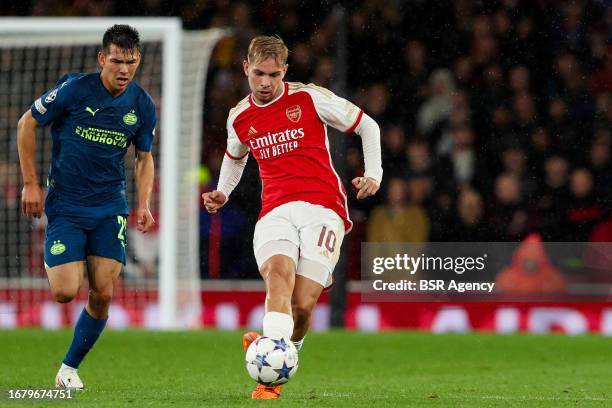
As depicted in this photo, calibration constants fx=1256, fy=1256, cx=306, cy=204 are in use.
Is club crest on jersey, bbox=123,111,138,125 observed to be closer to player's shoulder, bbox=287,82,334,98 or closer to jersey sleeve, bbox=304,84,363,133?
player's shoulder, bbox=287,82,334,98

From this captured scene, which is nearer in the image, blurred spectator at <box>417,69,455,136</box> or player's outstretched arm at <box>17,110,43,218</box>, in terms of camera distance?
player's outstretched arm at <box>17,110,43,218</box>

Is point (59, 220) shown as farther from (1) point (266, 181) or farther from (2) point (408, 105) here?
(2) point (408, 105)

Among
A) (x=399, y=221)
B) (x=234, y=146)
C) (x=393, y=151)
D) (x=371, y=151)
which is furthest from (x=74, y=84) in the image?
(x=393, y=151)

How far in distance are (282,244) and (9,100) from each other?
788cm

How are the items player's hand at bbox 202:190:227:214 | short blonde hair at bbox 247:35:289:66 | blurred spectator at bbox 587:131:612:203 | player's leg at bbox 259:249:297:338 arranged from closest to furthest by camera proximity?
player's leg at bbox 259:249:297:338 < short blonde hair at bbox 247:35:289:66 < player's hand at bbox 202:190:227:214 < blurred spectator at bbox 587:131:612:203

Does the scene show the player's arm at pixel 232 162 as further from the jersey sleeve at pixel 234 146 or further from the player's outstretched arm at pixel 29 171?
the player's outstretched arm at pixel 29 171

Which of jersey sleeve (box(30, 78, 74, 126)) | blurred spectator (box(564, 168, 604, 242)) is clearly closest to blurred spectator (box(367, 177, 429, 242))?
blurred spectator (box(564, 168, 604, 242))

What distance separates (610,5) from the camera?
14.1 m

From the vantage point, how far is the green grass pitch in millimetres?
6395

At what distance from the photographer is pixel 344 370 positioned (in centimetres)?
863

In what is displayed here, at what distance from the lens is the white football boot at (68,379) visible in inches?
269

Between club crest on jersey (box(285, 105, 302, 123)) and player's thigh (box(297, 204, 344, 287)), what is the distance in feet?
1.53

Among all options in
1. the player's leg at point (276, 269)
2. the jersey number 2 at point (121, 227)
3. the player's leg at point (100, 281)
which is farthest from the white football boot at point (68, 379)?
the player's leg at point (276, 269)

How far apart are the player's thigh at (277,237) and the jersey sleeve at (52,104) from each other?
1278mm
